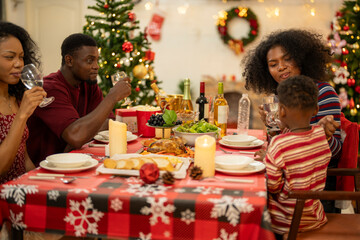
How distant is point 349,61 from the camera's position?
4.31 metres

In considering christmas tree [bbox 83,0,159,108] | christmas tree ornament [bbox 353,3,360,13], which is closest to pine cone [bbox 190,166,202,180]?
christmas tree [bbox 83,0,159,108]

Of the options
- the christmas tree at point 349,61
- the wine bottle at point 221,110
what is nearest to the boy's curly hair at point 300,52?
the wine bottle at point 221,110

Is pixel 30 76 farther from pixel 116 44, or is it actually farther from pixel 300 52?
pixel 116 44

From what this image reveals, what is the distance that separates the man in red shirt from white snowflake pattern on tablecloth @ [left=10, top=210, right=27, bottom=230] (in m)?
0.68

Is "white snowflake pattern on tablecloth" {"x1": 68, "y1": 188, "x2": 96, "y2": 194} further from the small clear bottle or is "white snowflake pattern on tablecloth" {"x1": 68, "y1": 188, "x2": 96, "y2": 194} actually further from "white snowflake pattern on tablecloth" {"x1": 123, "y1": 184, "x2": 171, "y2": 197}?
the small clear bottle

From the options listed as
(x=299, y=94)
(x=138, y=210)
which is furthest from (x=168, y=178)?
(x=299, y=94)

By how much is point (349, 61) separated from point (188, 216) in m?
3.81

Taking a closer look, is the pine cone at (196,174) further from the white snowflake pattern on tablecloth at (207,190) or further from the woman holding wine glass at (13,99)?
the woman holding wine glass at (13,99)

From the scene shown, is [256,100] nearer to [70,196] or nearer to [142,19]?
[142,19]

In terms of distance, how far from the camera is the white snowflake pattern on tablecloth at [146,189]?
1241mm

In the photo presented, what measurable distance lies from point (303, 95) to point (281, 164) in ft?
1.00

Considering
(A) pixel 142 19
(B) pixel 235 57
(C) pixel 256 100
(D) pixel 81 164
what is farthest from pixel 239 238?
(A) pixel 142 19

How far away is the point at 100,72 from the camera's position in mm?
3879

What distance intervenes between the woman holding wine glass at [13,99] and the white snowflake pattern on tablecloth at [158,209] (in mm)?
767
